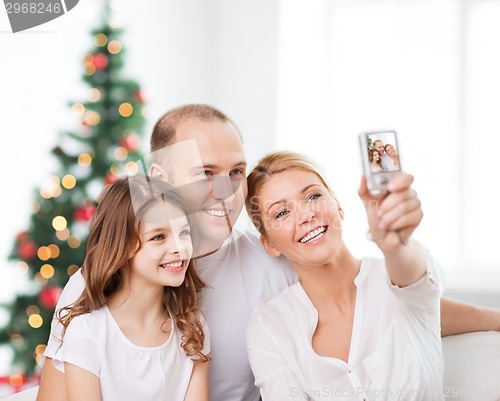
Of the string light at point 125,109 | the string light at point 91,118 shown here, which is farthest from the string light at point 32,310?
the string light at point 125,109

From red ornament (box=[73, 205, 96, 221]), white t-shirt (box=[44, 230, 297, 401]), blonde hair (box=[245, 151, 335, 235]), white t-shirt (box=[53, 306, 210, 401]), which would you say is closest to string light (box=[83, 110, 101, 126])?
red ornament (box=[73, 205, 96, 221])

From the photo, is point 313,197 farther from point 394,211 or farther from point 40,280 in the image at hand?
point 40,280

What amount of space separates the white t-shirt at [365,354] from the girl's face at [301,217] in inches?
5.9

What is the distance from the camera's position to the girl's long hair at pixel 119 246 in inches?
64.1

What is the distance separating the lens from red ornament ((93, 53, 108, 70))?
356 centimetres

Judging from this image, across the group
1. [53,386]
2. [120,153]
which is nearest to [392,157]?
[53,386]

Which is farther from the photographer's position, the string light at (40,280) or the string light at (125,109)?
the string light at (125,109)

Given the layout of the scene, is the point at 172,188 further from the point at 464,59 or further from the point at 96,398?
the point at 464,59

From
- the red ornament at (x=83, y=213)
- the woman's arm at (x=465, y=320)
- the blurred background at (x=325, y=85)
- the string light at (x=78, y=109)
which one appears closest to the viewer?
the woman's arm at (x=465, y=320)

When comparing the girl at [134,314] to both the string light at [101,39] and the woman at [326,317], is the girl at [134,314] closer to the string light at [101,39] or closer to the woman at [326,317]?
the woman at [326,317]

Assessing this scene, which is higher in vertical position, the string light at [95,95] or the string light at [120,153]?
the string light at [95,95]

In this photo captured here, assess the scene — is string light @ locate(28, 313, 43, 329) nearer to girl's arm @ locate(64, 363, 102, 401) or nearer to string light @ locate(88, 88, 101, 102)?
string light @ locate(88, 88, 101, 102)

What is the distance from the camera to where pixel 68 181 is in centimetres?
336

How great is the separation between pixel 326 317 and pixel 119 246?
0.59 metres
